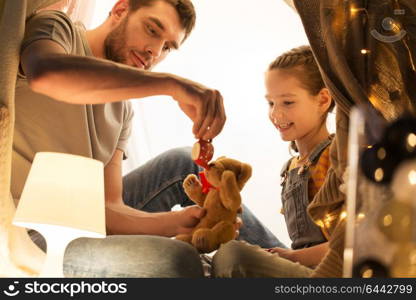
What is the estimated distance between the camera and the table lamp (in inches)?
38.4

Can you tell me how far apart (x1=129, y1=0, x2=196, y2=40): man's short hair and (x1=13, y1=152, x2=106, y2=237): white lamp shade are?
407mm

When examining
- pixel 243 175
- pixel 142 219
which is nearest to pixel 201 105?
pixel 243 175

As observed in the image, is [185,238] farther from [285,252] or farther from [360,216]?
[360,216]

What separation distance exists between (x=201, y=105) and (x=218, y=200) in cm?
18

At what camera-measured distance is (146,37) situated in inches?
51.1

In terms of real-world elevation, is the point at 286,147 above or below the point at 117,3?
below

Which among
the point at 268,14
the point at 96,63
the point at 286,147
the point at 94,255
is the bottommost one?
the point at 94,255

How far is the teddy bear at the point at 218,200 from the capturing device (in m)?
1.19

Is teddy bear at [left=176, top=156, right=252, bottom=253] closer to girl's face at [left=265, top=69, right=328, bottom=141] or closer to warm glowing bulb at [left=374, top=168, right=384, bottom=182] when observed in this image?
girl's face at [left=265, top=69, right=328, bottom=141]

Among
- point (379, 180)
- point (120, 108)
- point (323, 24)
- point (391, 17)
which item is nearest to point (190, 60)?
point (120, 108)

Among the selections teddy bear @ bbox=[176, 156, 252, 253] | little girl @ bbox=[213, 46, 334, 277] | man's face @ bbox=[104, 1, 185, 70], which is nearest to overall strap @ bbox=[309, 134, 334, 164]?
little girl @ bbox=[213, 46, 334, 277]

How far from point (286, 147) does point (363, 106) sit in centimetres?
25

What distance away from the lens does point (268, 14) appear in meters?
1.36

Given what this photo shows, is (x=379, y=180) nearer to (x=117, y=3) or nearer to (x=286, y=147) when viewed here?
(x=286, y=147)
